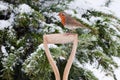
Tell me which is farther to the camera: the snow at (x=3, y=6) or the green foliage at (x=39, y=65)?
the snow at (x=3, y=6)

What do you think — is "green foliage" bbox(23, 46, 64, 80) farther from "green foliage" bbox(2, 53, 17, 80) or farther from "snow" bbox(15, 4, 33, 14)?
"snow" bbox(15, 4, 33, 14)

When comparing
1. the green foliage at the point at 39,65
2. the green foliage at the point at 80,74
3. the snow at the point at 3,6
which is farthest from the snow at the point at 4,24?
the green foliage at the point at 80,74

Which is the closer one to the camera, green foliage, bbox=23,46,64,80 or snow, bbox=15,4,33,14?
green foliage, bbox=23,46,64,80

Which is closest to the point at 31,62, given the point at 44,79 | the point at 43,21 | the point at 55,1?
the point at 44,79

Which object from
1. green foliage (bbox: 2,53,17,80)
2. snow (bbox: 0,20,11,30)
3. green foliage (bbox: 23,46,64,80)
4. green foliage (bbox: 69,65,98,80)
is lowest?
green foliage (bbox: 69,65,98,80)

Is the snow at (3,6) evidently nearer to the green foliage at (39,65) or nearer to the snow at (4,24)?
the snow at (4,24)

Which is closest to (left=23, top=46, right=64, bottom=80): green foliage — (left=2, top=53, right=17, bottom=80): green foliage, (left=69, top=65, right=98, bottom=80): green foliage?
(left=2, top=53, right=17, bottom=80): green foliage

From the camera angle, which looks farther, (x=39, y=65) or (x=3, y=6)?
(x=3, y=6)

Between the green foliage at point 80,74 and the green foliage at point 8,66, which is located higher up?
the green foliage at point 8,66

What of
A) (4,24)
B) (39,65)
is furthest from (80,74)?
(4,24)

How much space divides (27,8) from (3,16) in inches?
6.0

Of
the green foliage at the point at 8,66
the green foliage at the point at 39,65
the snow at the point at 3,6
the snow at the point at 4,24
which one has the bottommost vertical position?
the green foliage at the point at 8,66

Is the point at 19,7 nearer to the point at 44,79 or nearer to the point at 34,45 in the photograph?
the point at 34,45

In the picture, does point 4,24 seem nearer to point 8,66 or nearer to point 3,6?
point 3,6
